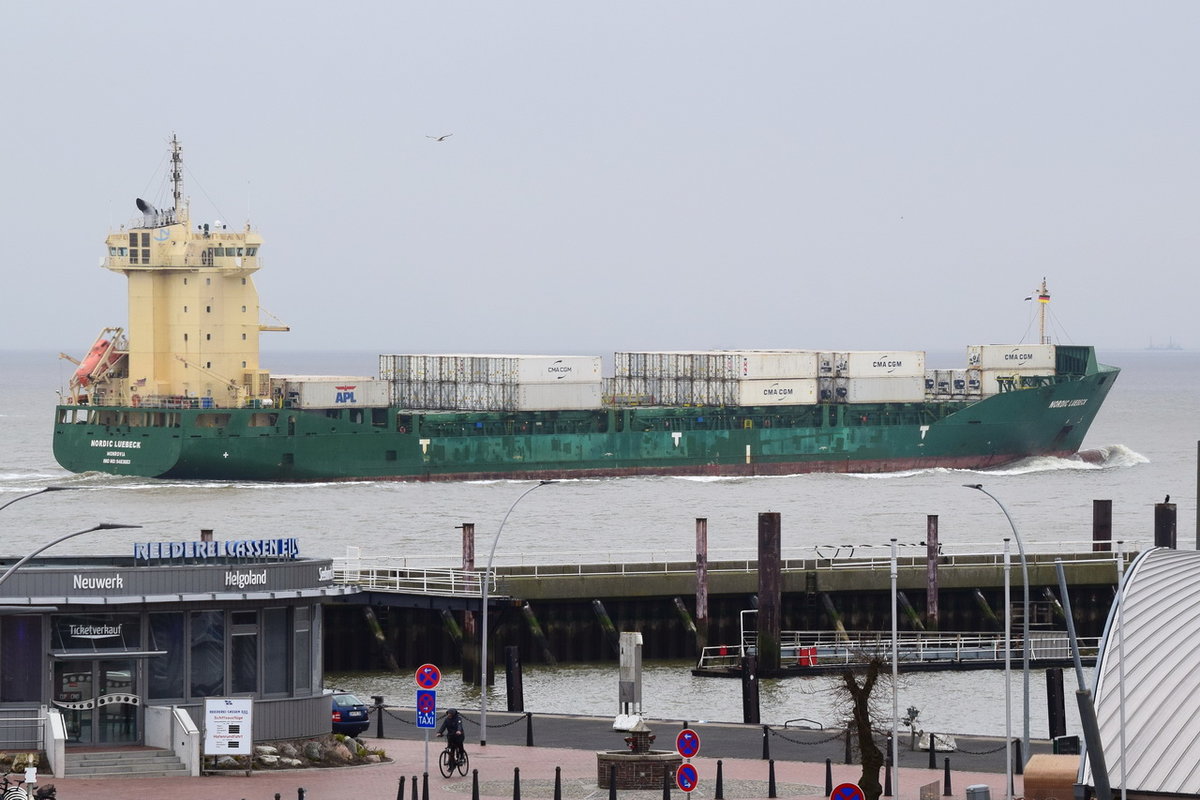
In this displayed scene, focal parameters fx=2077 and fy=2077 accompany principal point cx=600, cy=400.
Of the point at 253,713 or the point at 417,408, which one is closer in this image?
the point at 253,713

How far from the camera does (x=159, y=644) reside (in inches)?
1123

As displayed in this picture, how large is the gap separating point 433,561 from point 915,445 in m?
49.9

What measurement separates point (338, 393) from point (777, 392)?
907 inches

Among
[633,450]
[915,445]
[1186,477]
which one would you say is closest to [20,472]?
[633,450]

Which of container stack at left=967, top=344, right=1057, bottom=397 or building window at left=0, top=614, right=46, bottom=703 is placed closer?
building window at left=0, top=614, right=46, bottom=703

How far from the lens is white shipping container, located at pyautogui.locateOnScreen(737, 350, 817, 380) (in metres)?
103

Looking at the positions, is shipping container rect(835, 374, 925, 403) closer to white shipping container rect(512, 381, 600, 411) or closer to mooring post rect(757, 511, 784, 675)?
white shipping container rect(512, 381, 600, 411)

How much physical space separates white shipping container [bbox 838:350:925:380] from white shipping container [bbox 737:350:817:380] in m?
1.83

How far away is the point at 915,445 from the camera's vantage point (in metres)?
105

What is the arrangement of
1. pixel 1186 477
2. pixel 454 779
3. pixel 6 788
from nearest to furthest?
pixel 6 788 → pixel 454 779 → pixel 1186 477

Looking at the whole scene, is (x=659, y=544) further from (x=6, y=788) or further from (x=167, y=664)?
(x=6, y=788)

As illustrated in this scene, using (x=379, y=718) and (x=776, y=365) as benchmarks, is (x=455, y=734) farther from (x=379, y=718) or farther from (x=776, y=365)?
(x=776, y=365)

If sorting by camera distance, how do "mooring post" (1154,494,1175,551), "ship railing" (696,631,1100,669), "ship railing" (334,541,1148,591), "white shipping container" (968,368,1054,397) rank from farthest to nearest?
"white shipping container" (968,368,1054,397) < "ship railing" (334,541,1148,591) < "mooring post" (1154,494,1175,551) < "ship railing" (696,631,1100,669)

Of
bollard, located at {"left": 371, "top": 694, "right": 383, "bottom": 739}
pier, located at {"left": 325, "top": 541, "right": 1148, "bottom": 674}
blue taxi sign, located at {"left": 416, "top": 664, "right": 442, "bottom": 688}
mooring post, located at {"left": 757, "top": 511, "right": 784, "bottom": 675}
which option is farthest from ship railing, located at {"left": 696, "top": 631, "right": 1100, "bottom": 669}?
blue taxi sign, located at {"left": 416, "top": 664, "right": 442, "bottom": 688}
